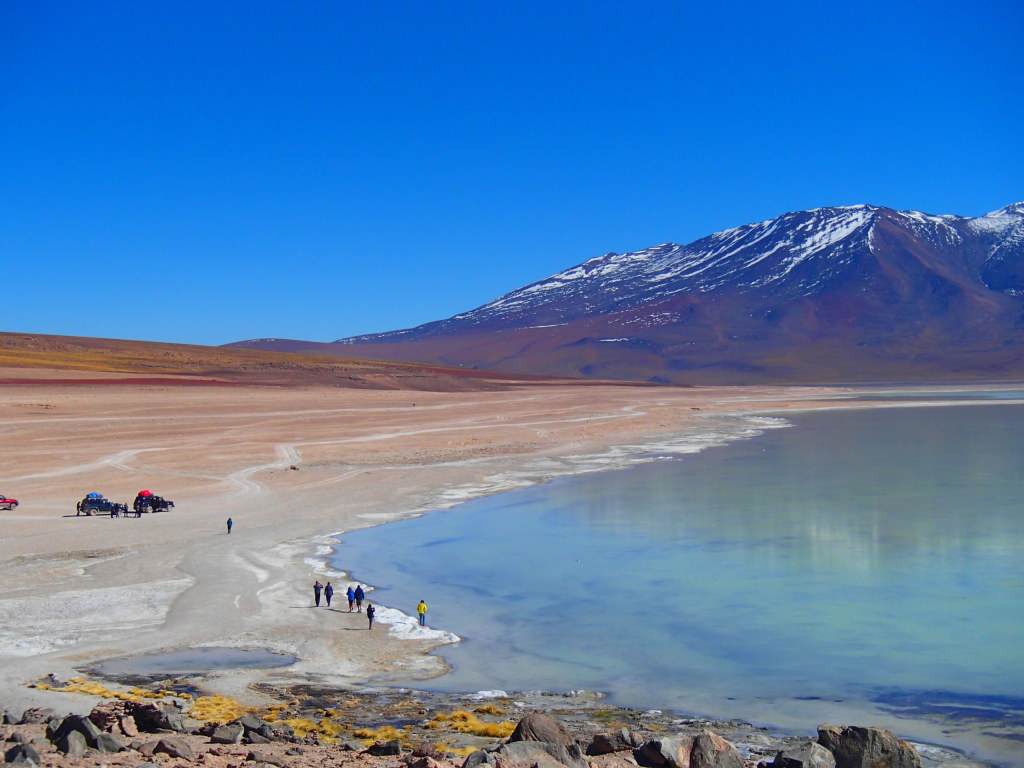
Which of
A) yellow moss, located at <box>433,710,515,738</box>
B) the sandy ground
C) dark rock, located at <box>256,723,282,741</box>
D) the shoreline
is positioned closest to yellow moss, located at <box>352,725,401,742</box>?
yellow moss, located at <box>433,710,515,738</box>

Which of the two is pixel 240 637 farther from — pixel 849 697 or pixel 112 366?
pixel 112 366

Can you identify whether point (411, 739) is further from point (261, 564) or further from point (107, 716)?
point (261, 564)

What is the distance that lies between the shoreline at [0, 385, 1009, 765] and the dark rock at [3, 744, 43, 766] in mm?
3269

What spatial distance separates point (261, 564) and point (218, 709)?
34.0ft

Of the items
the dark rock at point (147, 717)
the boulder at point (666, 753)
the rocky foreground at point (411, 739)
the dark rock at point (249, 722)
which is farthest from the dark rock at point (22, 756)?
the boulder at point (666, 753)

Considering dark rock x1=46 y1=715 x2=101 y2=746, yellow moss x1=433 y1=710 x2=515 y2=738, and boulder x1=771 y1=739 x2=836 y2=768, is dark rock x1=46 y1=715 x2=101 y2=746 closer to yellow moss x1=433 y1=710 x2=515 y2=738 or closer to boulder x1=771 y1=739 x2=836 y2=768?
yellow moss x1=433 y1=710 x2=515 y2=738

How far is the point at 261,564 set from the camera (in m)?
23.3

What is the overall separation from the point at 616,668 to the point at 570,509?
53.8 feet

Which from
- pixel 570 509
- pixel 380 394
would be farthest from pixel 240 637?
pixel 380 394

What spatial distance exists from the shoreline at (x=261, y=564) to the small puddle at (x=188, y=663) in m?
0.35

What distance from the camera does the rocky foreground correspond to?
1003 cm

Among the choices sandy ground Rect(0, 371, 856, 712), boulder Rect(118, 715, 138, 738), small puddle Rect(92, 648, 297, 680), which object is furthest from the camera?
sandy ground Rect(0, 371, 856, 712)

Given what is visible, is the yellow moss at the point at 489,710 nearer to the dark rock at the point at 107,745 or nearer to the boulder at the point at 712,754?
the boulder at the point at 712,754

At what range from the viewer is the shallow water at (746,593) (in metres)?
14.9
